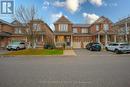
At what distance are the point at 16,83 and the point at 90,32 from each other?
168ft

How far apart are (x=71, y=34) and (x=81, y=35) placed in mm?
5733

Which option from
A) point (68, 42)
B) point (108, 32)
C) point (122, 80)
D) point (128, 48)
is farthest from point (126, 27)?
point (122, 80)

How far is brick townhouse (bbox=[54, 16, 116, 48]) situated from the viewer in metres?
50.6

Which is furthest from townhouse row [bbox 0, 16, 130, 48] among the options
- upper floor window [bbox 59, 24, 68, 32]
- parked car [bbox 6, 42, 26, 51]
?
parked car [bbox 6, 42, 26, 51]

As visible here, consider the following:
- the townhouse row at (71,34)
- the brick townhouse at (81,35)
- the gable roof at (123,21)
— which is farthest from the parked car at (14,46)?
the gable roof at (123,21)

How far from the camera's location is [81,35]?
181 feet

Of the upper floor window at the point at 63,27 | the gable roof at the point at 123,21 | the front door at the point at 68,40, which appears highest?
the gable roof at the point at 123,21

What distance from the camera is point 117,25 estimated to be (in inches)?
2083

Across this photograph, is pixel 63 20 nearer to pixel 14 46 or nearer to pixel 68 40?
pixel 68 40

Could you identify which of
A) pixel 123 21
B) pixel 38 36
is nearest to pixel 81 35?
pixel 123 21

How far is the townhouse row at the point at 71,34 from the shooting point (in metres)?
50.0

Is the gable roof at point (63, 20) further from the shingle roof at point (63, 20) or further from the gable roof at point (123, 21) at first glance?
the gable roof at point (123, 21)

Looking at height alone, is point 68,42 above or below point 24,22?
below

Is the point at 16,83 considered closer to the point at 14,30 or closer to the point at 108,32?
the point at 108,32
